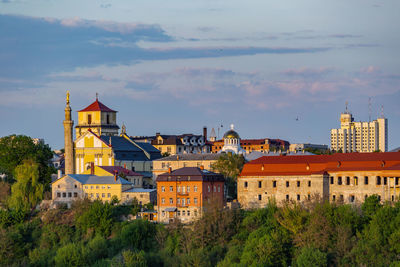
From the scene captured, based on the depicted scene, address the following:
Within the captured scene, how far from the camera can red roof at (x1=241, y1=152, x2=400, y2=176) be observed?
86062 millimetres

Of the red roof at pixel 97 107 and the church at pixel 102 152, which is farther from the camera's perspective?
the red roof at pixel 97 107

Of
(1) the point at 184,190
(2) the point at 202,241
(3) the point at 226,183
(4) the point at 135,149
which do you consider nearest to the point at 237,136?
(4) the point at 135,149

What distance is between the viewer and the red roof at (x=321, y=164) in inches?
3388

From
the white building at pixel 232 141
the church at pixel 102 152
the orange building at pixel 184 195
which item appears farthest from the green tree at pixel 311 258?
the white building at pixel 232 141

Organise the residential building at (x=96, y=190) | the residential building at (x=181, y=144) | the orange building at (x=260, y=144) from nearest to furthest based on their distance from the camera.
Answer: the residential building at (x=96, y=190) → the residential building at (x=181, y=144) → the orange building at (x=260, y=144)

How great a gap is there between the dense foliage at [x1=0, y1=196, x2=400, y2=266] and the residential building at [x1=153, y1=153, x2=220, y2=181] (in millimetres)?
22588

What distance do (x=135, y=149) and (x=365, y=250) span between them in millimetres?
51574

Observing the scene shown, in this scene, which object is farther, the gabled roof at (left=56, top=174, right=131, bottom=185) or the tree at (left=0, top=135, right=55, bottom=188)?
the tree at (left=0, top=135, right=55, bottom=188)

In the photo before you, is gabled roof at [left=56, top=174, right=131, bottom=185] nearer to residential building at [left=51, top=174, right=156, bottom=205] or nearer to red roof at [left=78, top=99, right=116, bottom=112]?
residential building at [left=51, top=174, right=156, bottom=205]

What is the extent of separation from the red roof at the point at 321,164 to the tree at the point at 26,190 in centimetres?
2375

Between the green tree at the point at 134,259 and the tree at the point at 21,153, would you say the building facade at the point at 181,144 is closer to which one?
the tree at the point at 21,153

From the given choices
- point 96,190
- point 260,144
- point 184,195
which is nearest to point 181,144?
point 260,144

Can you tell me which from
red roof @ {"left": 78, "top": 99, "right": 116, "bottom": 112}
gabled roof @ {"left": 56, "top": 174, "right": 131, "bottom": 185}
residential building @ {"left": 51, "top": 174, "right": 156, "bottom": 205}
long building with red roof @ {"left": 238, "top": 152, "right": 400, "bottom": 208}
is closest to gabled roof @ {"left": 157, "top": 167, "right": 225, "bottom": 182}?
long building with red roof @ {"left": 238, "top": 152, "right": 400, "bottom": 208}

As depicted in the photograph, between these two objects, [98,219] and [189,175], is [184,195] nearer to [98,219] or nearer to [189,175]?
[189,175]
